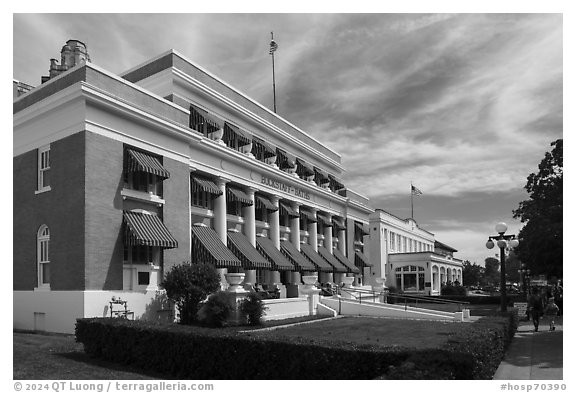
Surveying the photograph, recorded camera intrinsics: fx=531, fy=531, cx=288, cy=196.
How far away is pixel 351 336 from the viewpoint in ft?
68.0

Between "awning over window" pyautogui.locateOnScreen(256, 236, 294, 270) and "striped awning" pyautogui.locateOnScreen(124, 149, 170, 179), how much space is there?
39.2ft

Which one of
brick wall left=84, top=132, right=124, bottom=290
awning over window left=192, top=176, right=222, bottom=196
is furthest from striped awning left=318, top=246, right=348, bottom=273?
brick wall left=84, top=132, right=124, bottom=290

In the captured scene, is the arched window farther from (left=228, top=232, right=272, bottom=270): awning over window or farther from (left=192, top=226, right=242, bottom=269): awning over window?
(left=228, top=232, right=272, bottom=270): awning over window

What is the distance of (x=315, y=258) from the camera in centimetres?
4028

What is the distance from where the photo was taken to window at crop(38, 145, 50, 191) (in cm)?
2183

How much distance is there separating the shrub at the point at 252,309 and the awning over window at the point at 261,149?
14951 millimetres

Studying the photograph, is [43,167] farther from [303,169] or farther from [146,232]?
[303,169]

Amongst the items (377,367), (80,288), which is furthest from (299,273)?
(377,367)

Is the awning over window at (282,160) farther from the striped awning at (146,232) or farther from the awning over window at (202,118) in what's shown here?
the striped awning at (146,232)

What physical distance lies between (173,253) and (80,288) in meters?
5.14

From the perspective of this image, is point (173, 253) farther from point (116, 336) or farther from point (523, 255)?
point (523, 255)

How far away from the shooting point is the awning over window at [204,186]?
27.3 metres

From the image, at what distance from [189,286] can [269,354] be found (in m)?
10.3

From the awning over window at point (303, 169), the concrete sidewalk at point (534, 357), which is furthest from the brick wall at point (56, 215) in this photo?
the awning over window at point (303, 169)
